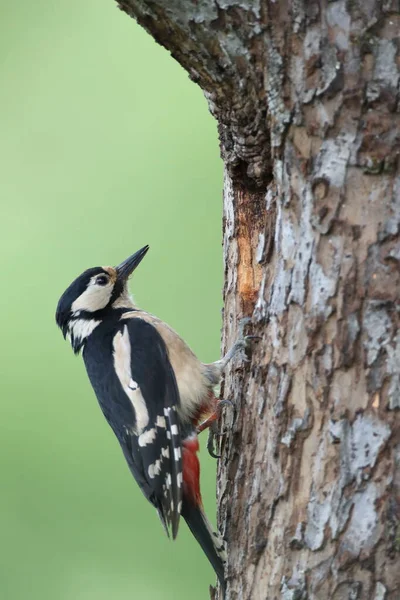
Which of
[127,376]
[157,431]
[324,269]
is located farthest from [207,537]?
[324,269]

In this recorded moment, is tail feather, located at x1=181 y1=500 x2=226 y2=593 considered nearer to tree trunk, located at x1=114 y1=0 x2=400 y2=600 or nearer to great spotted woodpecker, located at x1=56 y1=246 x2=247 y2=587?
great spotted woodpecker, located at x1=56 y1=246 x2=247 y2=587

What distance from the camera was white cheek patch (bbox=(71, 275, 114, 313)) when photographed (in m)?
3.83

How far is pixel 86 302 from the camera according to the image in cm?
385

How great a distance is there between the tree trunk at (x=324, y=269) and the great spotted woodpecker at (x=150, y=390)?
1.59ft

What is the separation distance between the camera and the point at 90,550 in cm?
500

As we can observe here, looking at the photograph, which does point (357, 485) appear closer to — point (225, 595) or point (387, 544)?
point (387, 544)

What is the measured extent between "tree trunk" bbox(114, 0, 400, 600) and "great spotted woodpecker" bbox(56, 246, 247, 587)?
0.48 metres

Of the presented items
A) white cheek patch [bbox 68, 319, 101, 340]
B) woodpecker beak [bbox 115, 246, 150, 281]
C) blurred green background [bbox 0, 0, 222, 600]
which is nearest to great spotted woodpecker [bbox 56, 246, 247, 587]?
white cheek patch [bbox 68, 319, 101, 340]

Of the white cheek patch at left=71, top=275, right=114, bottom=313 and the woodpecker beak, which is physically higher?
the woodpecker beak

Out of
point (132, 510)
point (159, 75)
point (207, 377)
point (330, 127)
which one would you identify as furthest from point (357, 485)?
point (159, 75)

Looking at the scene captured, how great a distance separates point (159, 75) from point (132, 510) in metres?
2.69

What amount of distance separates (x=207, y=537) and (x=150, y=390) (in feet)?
2.21

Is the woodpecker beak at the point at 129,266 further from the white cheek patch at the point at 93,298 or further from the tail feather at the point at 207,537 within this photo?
the tail feather at the point at 207,537

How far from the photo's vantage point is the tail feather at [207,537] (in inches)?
113
